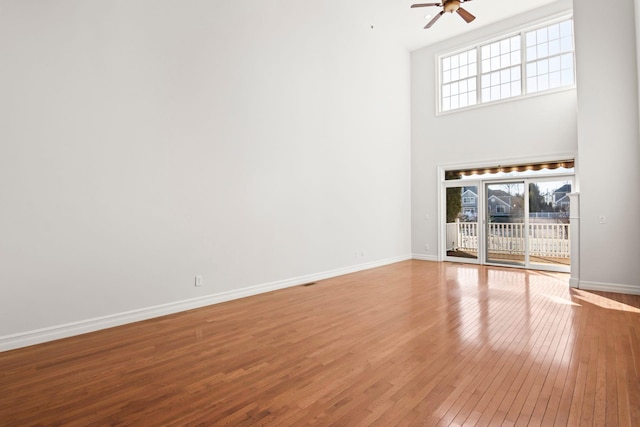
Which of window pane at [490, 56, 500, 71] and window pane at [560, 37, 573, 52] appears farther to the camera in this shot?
window pane at [490, 56, 500, 71]

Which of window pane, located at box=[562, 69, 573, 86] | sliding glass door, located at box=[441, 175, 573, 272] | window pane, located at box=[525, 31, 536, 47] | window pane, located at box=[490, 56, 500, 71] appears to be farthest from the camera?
window pane, located at box=[490, 56, 500, 71]

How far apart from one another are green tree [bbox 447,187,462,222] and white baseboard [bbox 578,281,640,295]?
3061 mm

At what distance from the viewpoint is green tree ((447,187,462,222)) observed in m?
7.75

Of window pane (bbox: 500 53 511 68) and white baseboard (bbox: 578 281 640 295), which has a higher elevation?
window pane (bbox: 500 53 511 68)

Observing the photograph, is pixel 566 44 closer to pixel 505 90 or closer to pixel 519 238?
pixel 505 90

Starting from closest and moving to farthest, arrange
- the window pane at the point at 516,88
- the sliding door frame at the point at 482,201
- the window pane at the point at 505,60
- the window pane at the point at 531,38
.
A: the sliding door frame at the point at 482,201 → the window pane at the point at 531,38 → the window pane at the point at 516,88 → the window pane at the point at 505,60

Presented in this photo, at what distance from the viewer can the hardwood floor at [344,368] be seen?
1.89 m

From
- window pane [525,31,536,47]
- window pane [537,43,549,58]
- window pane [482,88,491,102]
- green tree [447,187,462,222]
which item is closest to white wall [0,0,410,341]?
green tree [447,187,462,222]

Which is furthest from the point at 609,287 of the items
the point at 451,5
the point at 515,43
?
the point at 515,43

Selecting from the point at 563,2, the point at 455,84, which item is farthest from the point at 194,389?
the point at 563,2

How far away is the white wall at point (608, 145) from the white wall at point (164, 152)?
151 inches

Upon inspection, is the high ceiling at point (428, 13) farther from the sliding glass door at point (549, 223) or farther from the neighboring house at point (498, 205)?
the neighboring house at point (498, 205)

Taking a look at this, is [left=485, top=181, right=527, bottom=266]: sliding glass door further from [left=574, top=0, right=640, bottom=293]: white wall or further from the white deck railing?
[left=574, top=0, right=640, bottom=293]: white wall

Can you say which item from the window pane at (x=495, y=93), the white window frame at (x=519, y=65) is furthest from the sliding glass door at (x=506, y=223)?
the window pane at (x=495, y=93)
